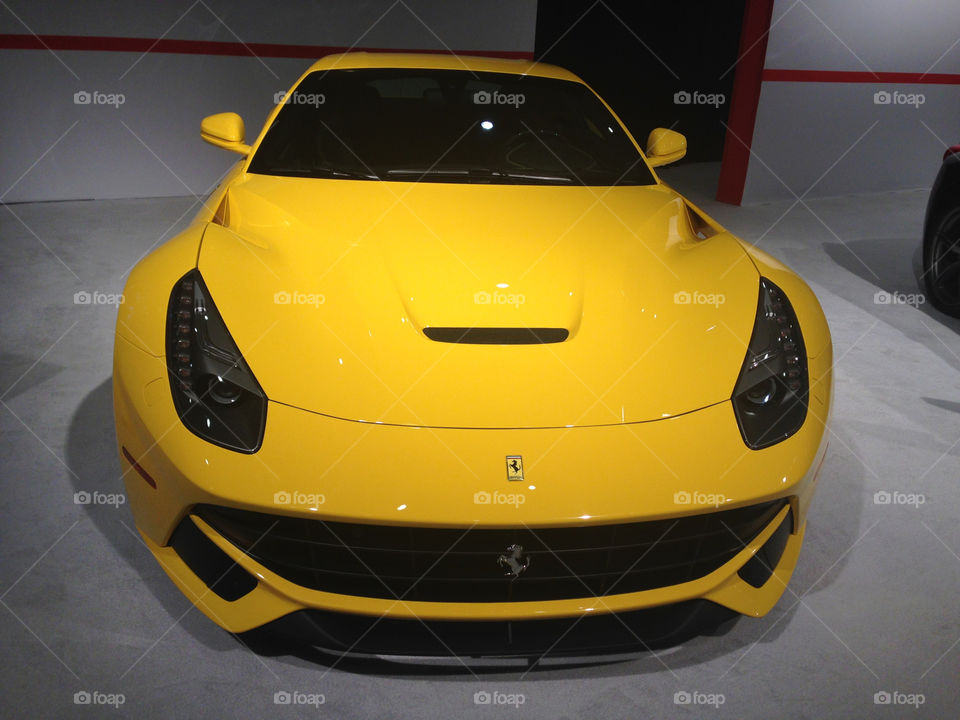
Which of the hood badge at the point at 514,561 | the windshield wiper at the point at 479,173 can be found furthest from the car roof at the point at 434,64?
the hood badge at the point at 514,561

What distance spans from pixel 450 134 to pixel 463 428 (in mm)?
1289

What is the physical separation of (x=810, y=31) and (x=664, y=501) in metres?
5.74

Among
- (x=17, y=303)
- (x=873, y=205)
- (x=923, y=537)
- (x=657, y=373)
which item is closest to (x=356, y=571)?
(x=657, y=373)

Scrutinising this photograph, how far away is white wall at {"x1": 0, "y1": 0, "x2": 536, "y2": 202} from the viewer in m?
5.28

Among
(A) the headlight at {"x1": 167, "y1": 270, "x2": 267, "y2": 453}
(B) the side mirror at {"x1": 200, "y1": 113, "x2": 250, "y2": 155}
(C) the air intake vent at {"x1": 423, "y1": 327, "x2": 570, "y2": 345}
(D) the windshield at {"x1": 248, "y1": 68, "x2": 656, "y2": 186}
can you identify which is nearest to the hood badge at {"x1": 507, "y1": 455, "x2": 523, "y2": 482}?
(C) the air intake vent at {"x1": 423, "y1": 327, "x2": 570, "y2": 345}

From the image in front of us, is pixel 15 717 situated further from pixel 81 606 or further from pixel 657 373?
pixel 657 373

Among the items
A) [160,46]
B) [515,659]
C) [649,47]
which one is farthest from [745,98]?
[649,47]

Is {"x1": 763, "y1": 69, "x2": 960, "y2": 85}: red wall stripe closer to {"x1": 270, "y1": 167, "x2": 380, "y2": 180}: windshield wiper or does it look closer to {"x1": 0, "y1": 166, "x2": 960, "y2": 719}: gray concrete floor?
{"x1": 0, "y1": 166, "x2": 960, "y2": 719}: gray concrete floor

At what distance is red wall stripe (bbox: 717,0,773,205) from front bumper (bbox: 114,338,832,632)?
509 cm

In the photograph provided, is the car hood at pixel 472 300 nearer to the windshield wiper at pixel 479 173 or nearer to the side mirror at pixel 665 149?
the windshield wiper at pixel 479 173

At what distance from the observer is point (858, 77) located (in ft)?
21.0

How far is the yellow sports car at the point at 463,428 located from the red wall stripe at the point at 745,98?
457 cm

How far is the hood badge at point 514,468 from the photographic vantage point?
4.53 feet

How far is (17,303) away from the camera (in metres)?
3.52
